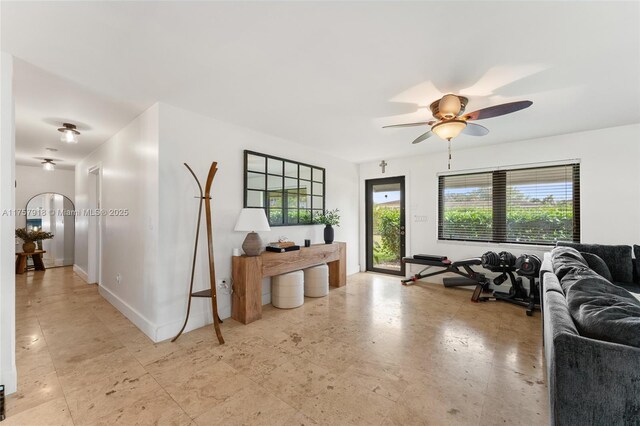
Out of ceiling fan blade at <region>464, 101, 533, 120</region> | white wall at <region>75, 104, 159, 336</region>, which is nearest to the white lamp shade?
white wall at <region>75, 104, 159, 336</region>

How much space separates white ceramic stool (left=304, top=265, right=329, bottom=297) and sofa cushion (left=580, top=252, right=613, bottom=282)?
3.28 meters

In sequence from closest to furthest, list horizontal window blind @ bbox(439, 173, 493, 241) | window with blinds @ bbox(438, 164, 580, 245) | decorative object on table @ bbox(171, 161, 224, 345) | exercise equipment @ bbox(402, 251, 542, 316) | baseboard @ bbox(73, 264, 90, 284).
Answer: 1. decorative object on table @ bbox(171, 161, 224, 345)
2. exercise equipment @ bbox(402, 251, 542, 316)
3. window with blinds @ bbox(438, 164, 580, 245)
4. horizontal window blind @ bbox(439, 173, 493, 241)
5. baseboard @ bbox(73, 264, 90, 284)

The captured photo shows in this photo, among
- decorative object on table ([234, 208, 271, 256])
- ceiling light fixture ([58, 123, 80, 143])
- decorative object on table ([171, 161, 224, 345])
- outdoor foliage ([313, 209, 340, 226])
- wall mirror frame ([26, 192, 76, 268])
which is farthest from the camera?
wall mirror frame ([26, 192, 76, 268])

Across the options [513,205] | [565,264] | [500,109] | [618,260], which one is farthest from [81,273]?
[618,260]

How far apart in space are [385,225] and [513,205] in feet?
7.41

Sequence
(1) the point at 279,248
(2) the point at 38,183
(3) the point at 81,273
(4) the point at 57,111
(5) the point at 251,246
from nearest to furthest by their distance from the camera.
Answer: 1. (4) the point at 57,111
2. (5) the point at 251,246
3. (1) the point at 279,248
4. (3) the point at 81,273
5. (2) the point at 38,183

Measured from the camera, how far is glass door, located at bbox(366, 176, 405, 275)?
5387mm

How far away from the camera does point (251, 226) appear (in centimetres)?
303

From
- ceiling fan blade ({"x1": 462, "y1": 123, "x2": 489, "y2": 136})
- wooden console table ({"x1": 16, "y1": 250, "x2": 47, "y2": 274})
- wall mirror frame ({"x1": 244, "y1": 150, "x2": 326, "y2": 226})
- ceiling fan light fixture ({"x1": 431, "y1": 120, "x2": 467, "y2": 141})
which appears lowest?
wooden console table ({"x1": 16, "y1": 250, "x2": 47, "y2": 274})

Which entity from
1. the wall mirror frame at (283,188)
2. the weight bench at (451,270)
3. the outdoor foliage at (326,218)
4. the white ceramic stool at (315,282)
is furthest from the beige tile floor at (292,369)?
the outdoor foliage at (326,218)

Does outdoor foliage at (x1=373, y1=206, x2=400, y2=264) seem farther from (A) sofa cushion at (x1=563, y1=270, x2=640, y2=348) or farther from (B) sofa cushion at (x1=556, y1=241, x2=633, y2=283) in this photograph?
(A) sofa cushion at (x1=563, y1=270, x2=640, y2=348)

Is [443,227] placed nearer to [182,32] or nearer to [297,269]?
[297,269]

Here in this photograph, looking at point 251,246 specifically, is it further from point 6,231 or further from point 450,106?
point 450,106

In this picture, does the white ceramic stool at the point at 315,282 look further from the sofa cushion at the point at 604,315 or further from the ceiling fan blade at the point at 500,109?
the sofa cushion at the point at 604,315
